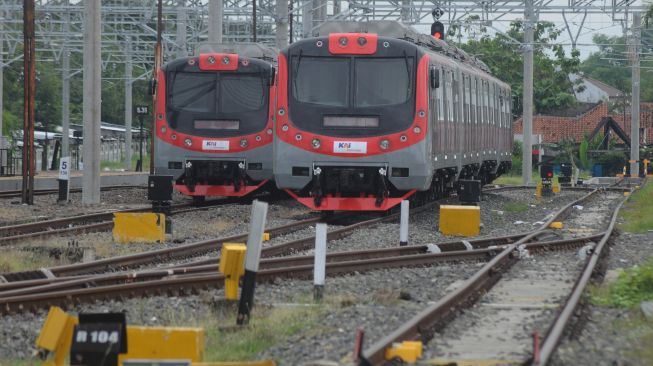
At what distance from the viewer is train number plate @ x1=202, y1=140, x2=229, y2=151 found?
2506 cm

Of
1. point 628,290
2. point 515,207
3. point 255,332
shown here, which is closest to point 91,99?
point 515,207

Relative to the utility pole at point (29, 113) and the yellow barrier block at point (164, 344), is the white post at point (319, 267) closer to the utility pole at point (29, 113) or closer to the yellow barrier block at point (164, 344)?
the yellow barrier block at point (164, 344)

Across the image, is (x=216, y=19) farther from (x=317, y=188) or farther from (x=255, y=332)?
(x=255, y=332)

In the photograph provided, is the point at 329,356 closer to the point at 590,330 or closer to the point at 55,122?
the point at 590,330

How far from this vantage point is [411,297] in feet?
36.5

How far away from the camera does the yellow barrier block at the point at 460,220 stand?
19.8 meters

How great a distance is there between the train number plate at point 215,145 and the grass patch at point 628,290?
1382cm

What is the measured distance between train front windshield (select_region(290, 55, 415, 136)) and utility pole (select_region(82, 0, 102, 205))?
23.3ft

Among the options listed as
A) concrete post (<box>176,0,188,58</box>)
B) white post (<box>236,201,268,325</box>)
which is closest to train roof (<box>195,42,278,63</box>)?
white post (<box>236,201,268,325</box>)

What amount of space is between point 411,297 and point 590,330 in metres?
2.06

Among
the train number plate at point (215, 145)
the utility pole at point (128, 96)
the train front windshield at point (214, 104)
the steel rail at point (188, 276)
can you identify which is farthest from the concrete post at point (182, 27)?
the steel rail at point (188, 276)

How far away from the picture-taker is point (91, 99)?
26688 millimetres

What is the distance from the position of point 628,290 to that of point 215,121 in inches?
583

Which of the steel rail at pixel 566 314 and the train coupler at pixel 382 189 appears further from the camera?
the train coupler at pixel 382 189
